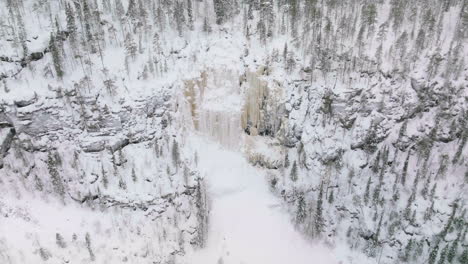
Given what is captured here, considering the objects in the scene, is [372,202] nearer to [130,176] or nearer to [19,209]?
[130,176]

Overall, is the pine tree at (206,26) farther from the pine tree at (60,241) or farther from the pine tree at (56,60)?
the pine tree at (60,241)

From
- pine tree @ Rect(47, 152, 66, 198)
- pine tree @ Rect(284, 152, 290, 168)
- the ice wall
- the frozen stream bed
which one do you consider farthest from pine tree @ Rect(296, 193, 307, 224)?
pine tree @ Rect(47, 152, 66, 198)

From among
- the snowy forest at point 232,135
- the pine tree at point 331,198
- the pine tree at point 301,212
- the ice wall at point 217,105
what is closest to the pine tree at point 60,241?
the snowy forest at point 232,135

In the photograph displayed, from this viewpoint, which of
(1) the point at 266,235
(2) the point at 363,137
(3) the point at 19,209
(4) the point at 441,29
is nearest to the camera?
(3) the point at 19,209

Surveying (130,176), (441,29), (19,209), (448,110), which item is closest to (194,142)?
(130,176)

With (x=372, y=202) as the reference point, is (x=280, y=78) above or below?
above

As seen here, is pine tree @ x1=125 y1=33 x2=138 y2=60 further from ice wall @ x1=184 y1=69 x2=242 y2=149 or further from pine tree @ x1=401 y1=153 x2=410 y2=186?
pine tree @ x1=401 y1=153 x2=410 y2=186
